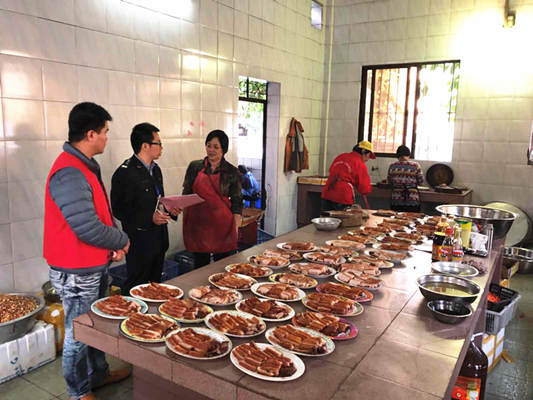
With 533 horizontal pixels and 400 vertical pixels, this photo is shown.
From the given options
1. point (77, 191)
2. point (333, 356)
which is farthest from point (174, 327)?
point (77, 191)

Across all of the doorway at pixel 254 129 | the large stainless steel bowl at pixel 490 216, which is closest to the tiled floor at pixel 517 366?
the large stainless steel bowl at pixel 490 216

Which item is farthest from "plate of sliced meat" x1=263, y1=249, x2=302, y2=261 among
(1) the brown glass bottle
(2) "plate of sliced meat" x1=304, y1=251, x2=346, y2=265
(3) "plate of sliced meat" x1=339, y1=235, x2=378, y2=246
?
(1) the brown glass bottle

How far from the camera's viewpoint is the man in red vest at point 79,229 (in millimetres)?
2148

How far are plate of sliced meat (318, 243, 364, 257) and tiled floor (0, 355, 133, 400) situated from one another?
5.20 feet

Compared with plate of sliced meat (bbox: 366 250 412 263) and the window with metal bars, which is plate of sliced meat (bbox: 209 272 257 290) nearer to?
plate of sliced meat (bbox: 366 250 412 263)

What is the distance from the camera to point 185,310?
1903 millimetres

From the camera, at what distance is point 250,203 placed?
20.5 feet

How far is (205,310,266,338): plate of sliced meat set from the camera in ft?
5.74

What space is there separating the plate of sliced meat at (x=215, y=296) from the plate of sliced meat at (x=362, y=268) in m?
0.74

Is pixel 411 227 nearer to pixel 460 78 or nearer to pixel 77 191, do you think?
pixel 77 191

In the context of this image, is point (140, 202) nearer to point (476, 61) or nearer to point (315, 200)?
point (315, 200)

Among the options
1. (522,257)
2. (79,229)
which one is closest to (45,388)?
(79,229)

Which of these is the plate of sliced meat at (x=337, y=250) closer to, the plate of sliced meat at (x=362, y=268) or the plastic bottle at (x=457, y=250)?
the plate of sliced meat at (x=362, y=268)

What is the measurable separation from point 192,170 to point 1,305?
5.44ft
